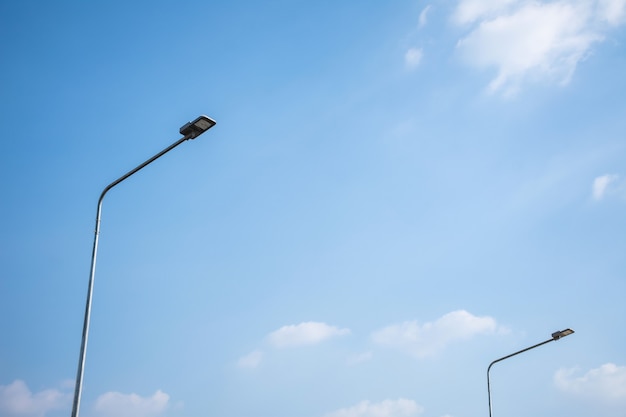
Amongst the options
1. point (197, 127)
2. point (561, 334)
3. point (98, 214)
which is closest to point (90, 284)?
point (98, 214)

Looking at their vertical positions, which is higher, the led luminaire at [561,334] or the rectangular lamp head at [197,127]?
the rectangular lamp head at [197,127]

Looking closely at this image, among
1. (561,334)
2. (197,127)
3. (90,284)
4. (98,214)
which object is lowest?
(561,334)

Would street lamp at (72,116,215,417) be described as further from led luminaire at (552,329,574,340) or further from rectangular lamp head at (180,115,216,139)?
led luminaire at (552,329,574,340)

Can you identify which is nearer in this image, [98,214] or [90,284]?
[90,284]

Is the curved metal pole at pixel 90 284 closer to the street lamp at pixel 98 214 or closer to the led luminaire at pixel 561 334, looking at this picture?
the street lamp at pixel 98 214

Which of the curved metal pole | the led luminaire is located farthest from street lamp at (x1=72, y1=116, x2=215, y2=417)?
the led luminaire

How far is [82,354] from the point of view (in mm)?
12750

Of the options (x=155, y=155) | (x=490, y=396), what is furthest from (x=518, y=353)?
(x=155, y=155)

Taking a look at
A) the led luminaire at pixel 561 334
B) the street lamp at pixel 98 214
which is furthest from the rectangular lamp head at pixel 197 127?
the led luminaire at pixel 561 334

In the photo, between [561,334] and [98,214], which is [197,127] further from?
[561,334]

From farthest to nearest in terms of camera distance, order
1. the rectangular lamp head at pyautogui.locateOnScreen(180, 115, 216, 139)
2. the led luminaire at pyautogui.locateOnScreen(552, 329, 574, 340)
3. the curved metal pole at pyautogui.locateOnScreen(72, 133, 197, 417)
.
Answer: the led luminaire at pyautogui.locateOnScreen(552, 329, 574, 340) < the rectangular lamp head at pyautogui.locateOnScreen(180, 115, 216, 139) < the curved metal pole at pyautogui.locateOnScreen(72, 133, 197, 417)

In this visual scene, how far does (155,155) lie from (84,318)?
15.4ft

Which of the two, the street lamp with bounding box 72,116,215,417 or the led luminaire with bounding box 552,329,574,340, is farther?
the led luminaire with bounding box 552,329,574,340

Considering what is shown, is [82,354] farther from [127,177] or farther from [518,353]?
[518,353]
